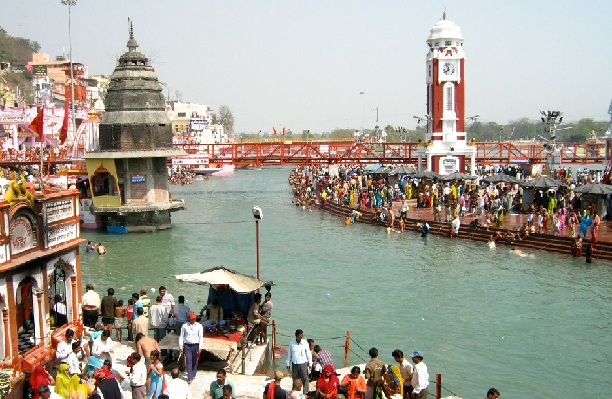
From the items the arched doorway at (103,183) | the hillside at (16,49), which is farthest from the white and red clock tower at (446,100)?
the hillside at (16,49)

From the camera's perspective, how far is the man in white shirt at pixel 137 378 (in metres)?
10.4

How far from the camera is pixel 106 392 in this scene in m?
9.79

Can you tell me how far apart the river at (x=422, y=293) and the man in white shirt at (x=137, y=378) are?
5357 mm

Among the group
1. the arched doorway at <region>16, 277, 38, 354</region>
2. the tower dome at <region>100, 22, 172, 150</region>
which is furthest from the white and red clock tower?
the arched doorway at <region>16, 277, 38, 354</region>

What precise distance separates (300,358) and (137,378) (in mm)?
2641

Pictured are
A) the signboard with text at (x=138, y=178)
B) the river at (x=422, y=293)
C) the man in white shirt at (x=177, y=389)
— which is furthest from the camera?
the signboard with text at (x=138, y=178)

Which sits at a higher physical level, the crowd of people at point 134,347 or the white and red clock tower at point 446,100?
the white and red clock tower at point 446,100

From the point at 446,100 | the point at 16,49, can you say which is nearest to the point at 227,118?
the point at 16,49

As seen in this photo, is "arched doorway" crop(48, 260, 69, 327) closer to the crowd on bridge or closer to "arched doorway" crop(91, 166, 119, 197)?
the crowd on bridge

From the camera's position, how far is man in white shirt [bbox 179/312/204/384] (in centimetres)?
1182

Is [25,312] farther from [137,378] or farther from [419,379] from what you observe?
[419,379]

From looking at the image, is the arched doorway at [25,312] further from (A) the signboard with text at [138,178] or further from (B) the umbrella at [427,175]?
(B) the umbrella at [427,175]

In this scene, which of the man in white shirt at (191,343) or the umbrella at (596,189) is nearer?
the man in white shirt at (191,343)

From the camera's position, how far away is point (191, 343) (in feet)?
38.7
